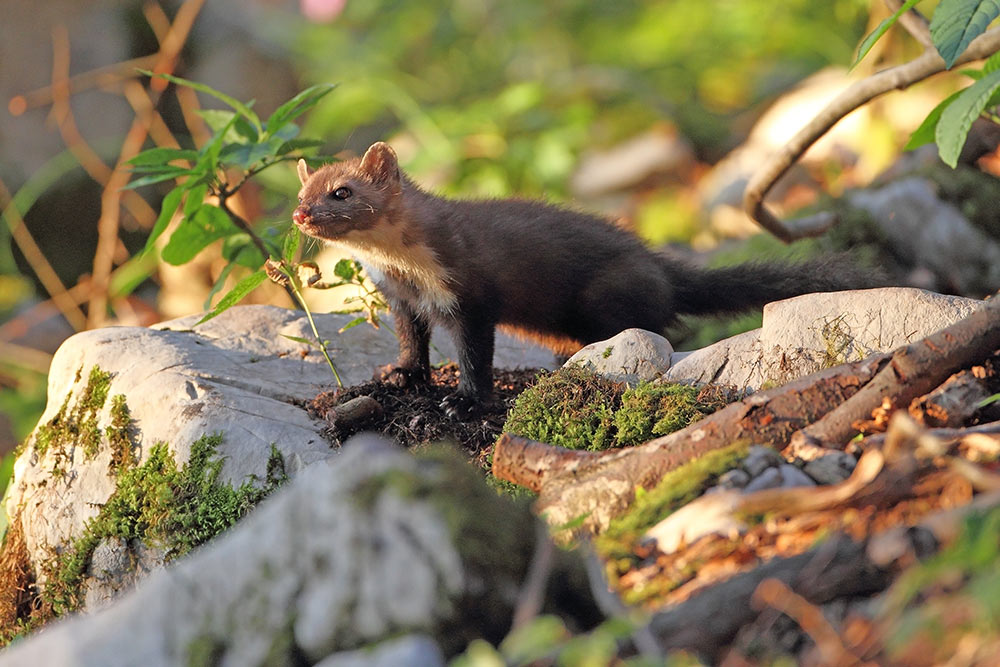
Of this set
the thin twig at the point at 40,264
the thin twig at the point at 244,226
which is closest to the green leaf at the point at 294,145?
the thin twig at the point at 244,226

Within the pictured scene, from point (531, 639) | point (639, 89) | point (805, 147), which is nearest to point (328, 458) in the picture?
point (531, 639)

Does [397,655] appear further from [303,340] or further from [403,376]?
[303,340]

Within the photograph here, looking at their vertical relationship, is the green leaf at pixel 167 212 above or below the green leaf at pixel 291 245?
above

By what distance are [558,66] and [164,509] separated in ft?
36.8

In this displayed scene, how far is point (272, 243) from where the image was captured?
5.23m

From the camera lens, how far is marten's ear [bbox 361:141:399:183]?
5.08 metres

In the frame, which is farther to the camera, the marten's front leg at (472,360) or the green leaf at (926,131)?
the marten's front leg at (472,360)

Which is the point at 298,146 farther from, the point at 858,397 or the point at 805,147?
the point at 858,397

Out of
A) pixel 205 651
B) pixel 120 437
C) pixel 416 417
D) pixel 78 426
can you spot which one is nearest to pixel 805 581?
pixel 205 651

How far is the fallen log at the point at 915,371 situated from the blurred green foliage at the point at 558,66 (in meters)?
7.80

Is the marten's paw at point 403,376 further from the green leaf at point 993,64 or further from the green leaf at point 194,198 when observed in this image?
the green leaf at point 993,64

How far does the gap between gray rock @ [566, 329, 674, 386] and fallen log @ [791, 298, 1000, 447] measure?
1.00 metres

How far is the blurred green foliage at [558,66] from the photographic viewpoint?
36.5ft

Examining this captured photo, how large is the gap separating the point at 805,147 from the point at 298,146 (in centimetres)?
278
